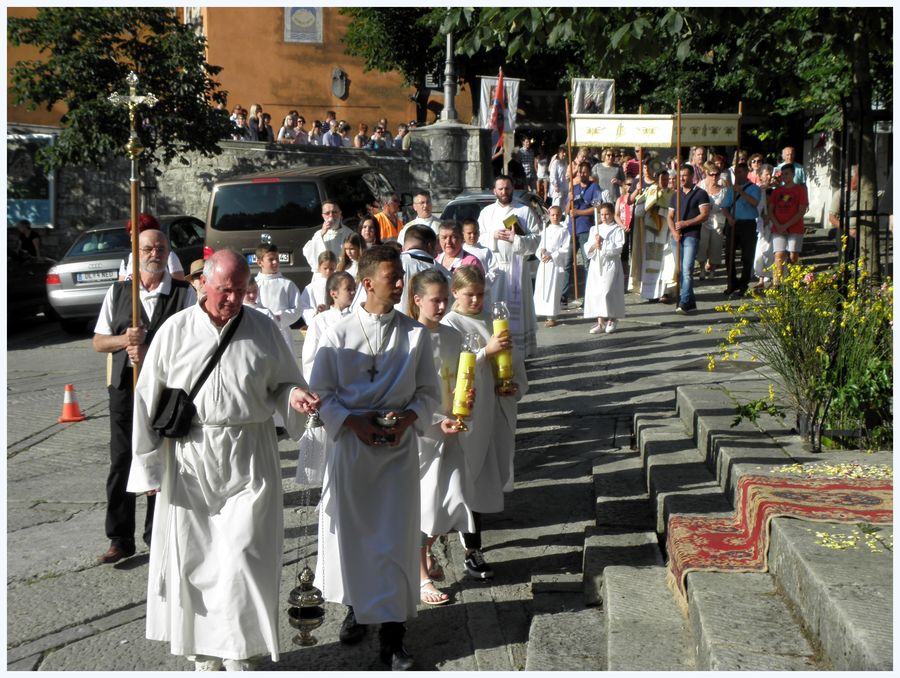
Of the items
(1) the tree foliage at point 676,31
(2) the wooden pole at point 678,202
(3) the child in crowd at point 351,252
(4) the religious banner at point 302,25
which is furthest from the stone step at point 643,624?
(4) the religious banner at point 302,25

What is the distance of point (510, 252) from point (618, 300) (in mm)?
2648

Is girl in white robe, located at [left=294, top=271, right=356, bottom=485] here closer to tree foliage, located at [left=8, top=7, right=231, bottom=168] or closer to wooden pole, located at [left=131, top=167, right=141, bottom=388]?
wooden pole, located at [left=131, top=167, right=141, bottom=388]

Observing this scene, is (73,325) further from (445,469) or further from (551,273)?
(445,469)

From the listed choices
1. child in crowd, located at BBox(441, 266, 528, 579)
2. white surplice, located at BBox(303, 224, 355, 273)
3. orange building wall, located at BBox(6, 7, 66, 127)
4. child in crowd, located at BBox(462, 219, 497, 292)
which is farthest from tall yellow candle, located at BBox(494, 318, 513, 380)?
orange building wall, located at BBox(6, 7, 66, 127)

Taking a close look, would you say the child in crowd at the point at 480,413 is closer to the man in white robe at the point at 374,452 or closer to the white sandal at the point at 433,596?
the white sandal at the point at 433,596

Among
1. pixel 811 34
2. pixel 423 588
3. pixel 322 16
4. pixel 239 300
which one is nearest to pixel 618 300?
pixel 811 34

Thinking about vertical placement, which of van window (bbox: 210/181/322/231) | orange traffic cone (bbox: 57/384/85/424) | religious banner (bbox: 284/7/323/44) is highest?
religious banner (bbox: 284/7/323/44)

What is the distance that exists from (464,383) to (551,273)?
9849 mm

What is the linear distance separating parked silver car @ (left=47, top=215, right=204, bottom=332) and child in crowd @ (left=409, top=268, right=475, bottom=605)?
449 inches

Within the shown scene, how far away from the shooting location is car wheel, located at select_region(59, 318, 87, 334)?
1838 centimetres

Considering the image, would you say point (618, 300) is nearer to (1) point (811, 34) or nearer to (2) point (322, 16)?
(1) point (811, 34)

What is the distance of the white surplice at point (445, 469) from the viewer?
6.52 metres

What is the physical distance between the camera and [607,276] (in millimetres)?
14781

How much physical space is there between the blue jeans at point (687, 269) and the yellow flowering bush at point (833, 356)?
9109 mm
